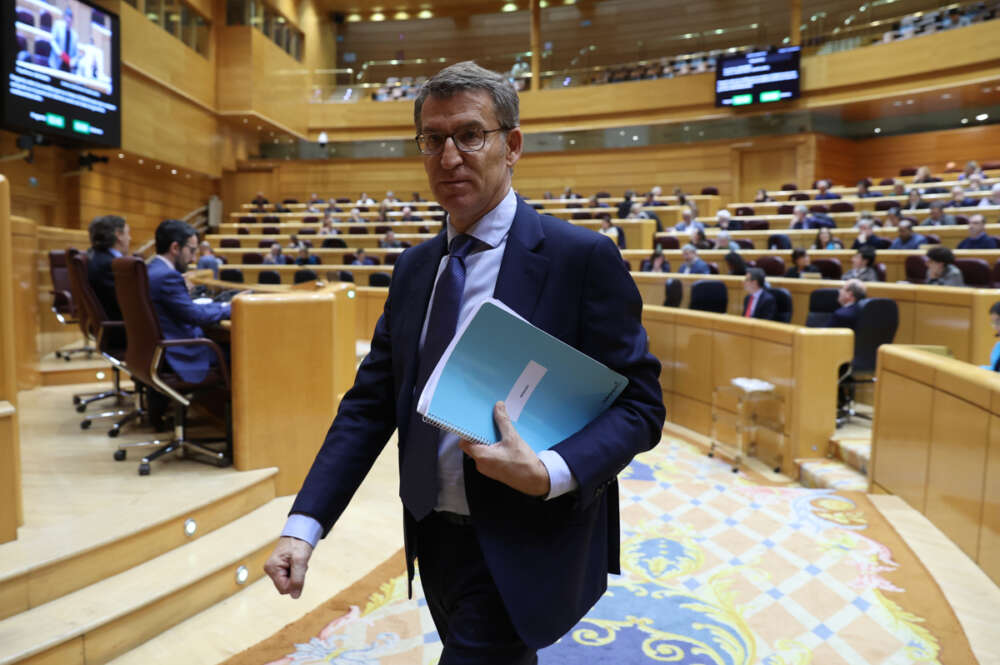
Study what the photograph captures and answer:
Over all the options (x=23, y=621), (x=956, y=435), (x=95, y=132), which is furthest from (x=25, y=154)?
(x=956, y=435)

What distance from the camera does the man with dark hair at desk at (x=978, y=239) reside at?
23.6ft

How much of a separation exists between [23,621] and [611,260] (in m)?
1.92

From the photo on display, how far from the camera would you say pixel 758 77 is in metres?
14.8

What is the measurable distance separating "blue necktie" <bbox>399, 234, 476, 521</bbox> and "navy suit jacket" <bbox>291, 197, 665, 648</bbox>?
4 centimetres

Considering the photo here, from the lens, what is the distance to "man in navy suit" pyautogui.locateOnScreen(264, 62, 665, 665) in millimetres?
1016

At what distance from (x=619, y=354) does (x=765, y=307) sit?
503 centimetres

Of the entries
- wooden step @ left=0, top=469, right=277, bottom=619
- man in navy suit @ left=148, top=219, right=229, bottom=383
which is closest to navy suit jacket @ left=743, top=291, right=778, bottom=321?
man in navy suit @ left=148, top=219, right=229, bottom=383

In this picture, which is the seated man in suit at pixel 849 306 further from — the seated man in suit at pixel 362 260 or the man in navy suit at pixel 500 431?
the seated man in suit at pixel 362 260

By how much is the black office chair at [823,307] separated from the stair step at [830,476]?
155cm

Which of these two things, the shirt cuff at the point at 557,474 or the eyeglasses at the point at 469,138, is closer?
the shirt cuff at the point at 557,474

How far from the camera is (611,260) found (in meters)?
1.06

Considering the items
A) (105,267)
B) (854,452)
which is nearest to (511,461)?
(105,267)

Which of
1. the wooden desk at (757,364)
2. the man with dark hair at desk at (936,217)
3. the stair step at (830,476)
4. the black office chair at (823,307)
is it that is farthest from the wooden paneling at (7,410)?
the man with dark hair at desk at (936,217)

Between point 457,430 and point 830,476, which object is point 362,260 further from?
point 457,430
